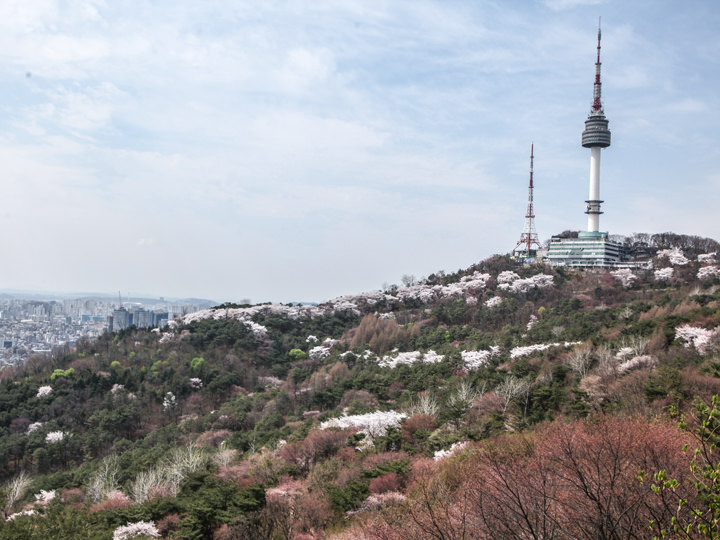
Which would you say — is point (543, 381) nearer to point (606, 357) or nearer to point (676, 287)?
point (606, 357)

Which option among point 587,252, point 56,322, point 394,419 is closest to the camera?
point 394,419

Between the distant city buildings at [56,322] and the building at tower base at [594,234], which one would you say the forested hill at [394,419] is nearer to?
the building at tower base at [594,234]

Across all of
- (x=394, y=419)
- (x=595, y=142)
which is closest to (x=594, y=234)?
(x=595, y=142)

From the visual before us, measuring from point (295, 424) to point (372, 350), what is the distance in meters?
15.6

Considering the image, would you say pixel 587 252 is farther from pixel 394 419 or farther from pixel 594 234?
pixel 394 419

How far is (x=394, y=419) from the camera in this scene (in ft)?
70.2

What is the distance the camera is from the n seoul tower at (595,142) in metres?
57.8

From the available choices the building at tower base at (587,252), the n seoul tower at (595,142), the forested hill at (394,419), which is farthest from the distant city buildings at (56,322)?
the n seoul tower at (595,142)

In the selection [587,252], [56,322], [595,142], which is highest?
[595,142]

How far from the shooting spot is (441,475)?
509 inches

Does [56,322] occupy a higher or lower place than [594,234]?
lower

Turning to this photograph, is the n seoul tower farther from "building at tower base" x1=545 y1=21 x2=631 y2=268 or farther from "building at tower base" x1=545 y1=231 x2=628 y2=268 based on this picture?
"building at tower base" x1=545 y1=231 x2=628 y2=268

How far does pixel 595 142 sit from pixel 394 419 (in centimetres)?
4776

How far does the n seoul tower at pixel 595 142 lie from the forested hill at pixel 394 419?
A: 29.5 feet
